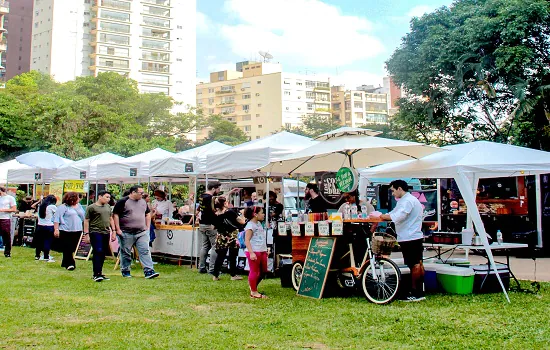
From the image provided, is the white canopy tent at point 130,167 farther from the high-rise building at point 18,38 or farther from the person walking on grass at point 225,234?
the high-rise building at point 18,38

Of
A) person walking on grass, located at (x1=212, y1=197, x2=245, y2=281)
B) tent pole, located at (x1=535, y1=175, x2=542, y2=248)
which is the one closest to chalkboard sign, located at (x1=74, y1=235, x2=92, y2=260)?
person walking on grass, located at (x1=212, y1=197, x2=245, y2=281)

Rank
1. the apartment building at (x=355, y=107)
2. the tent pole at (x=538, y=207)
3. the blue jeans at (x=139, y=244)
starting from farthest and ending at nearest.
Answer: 1. the apartment building at (x=355, y=107)
2. the tent pole at (x=538, y=207)
3. the blue jeans at (x=139, y=244)

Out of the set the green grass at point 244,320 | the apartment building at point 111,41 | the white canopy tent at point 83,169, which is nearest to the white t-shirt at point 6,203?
the white canopy tent at point 83,169

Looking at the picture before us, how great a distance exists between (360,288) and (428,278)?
4.02 ft

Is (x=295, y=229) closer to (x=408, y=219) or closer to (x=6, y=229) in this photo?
(x=408, y=219)

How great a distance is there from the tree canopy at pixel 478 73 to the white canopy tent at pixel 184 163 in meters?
10.7

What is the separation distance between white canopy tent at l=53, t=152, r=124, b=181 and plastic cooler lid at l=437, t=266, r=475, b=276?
11052 mm

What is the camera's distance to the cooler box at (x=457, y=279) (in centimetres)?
842

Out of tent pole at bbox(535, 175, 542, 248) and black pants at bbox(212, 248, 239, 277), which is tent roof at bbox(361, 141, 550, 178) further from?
tent pole at bbox(535, 175, 542, 248)

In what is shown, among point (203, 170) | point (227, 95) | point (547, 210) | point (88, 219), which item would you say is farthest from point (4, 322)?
point (227, 95)

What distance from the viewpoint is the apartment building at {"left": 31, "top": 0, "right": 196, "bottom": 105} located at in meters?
78.0

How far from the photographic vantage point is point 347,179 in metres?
9.52

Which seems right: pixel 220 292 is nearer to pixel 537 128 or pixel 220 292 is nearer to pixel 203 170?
pixel 203 170

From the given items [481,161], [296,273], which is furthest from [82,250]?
[481,161]
